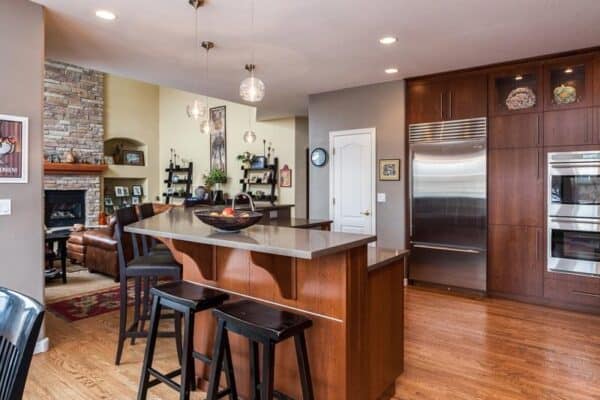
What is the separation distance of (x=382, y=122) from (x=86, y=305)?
4.18m

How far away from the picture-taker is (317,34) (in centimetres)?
344

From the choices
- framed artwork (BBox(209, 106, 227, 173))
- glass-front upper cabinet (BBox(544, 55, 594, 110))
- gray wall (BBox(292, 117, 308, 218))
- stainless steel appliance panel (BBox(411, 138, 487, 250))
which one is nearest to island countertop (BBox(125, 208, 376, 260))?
stainless steel appliance panel (BBox(411, 138, 487, 250))

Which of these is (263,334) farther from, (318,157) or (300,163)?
(300,163)

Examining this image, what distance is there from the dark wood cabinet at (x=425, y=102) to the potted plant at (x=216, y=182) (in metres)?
5.15

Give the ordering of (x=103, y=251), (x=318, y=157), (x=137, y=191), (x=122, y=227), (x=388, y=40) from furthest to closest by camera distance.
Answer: (x=137, y=191) < (x=318, y=157) < (x=103, y=251) < (x=388, y=40) < (x=122, y=227)

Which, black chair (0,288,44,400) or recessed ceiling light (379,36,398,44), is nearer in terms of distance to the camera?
black chair (0,288,44,400)

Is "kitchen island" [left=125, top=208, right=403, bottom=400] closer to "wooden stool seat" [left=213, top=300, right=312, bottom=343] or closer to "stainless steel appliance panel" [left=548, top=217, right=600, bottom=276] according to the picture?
"wooden stool seat" [left=213, top=300, right=312, bottom=343]

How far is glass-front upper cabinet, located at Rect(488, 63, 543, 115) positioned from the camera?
4133mm

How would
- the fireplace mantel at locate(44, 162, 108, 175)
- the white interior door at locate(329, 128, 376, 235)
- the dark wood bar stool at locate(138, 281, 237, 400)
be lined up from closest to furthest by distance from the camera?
the dark wood bar stool at locate(138, 281, 237, 400) < the white interior door at locate(329, 128, 376, 235) < the fireplace mantel at locate(44, 162, 108, 175)

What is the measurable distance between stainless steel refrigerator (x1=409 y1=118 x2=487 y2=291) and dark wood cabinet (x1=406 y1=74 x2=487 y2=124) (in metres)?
0.10

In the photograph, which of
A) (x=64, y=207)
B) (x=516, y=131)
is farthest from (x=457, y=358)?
(x=64, y=207)

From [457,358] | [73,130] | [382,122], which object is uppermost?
[73,130]

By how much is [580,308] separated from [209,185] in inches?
294

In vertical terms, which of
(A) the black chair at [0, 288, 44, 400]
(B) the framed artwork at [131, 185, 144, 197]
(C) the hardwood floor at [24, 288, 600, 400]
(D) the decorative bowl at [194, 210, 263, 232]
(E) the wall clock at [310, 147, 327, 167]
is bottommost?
(C) the hardwood floor at [24, 288, 600, 400]
